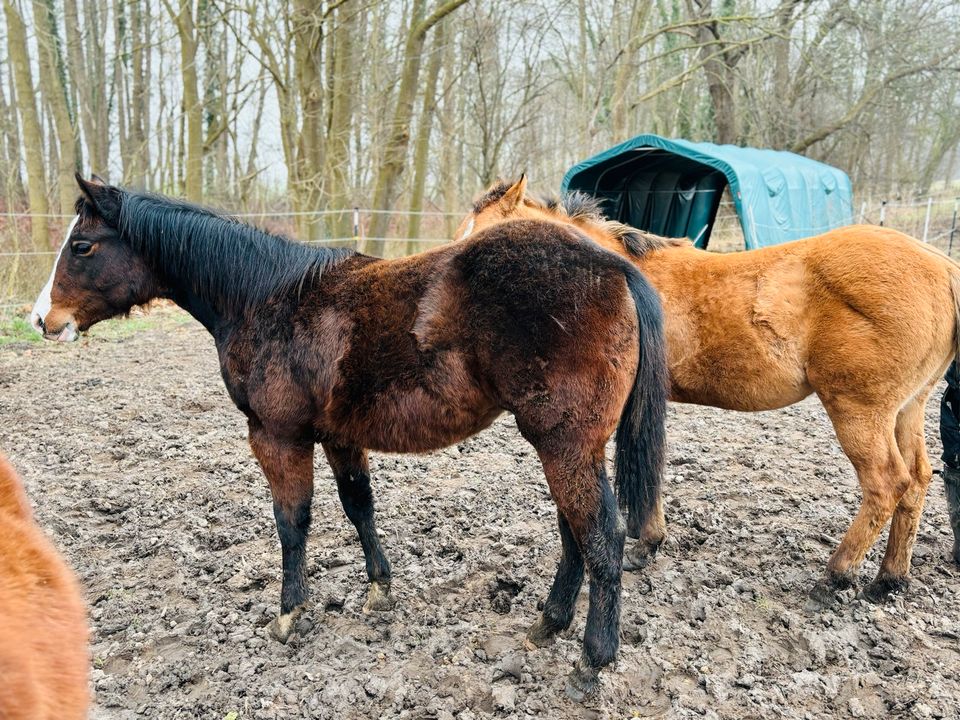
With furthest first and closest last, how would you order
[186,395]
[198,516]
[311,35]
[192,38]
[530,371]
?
[192,38] → [311,35] → [186,395] → [198,516] → [530,371]

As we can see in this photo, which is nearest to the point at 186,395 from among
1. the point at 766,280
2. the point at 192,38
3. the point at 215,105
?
the point at 766,280

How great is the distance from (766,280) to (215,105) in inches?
596

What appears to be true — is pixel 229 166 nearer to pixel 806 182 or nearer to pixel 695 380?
pixel 806 182

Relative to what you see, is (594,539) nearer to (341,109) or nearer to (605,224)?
(605,224)

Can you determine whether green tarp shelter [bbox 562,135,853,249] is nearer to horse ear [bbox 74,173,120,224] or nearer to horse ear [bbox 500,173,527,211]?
horse ear [bbox 500,173,527,211]

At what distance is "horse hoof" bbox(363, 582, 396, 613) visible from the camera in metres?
2.93

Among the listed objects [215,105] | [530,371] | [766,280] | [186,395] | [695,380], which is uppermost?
[215,105]

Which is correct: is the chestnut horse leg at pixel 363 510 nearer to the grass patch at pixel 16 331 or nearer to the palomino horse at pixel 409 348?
the palomino horse at pixel 409 348

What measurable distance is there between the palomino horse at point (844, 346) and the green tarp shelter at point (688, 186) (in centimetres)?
574

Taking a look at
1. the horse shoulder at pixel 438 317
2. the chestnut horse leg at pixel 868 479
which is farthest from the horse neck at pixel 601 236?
the horse shoulder at pixel 438 317

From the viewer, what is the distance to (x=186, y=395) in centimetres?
612

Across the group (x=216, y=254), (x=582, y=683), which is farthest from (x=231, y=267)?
(x=582, y=683)

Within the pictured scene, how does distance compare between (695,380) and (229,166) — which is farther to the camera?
(229,166)

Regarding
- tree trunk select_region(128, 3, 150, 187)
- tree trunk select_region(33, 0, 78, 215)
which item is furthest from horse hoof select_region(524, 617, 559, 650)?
tree trunk select_region(128, 3, 150, 187)
